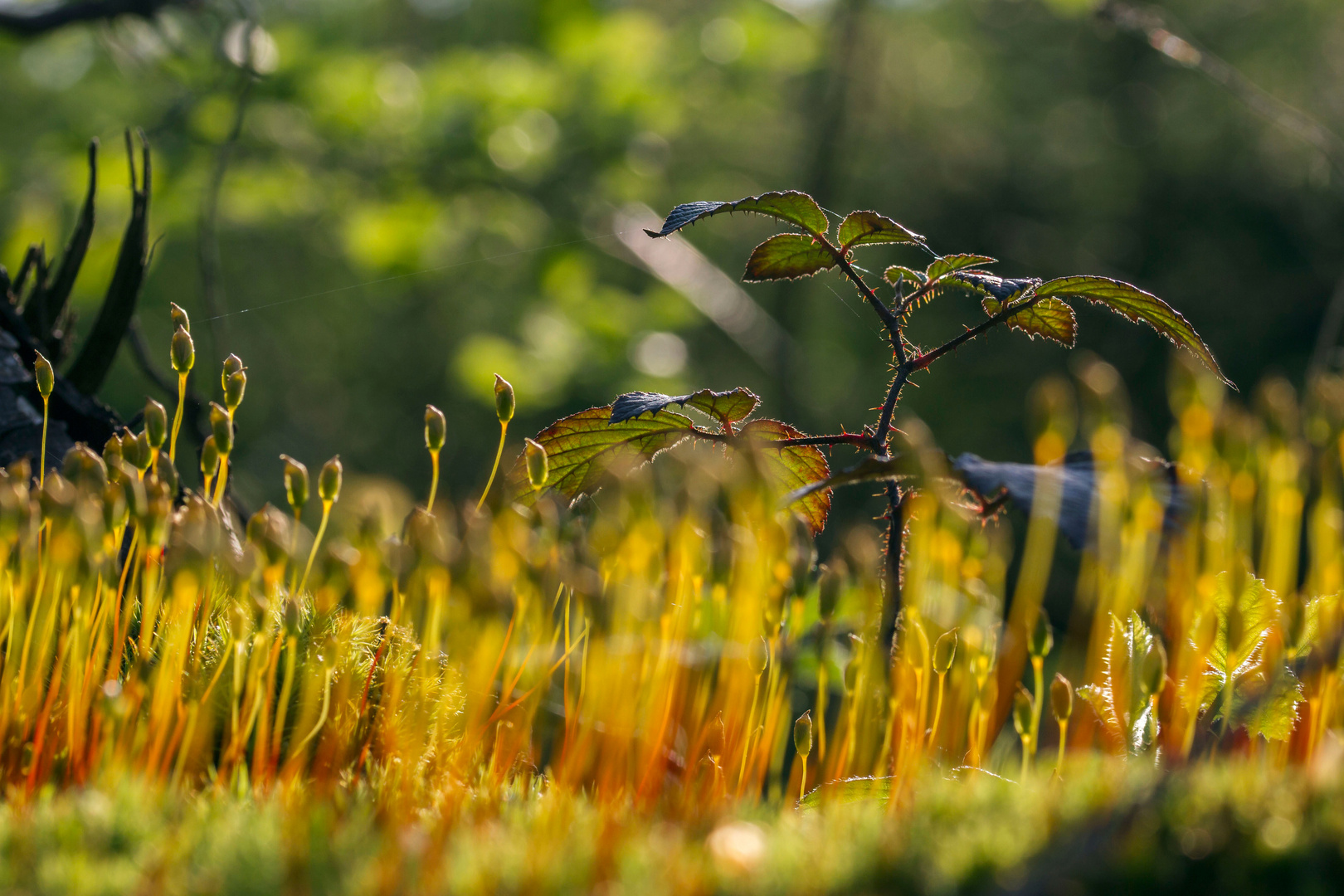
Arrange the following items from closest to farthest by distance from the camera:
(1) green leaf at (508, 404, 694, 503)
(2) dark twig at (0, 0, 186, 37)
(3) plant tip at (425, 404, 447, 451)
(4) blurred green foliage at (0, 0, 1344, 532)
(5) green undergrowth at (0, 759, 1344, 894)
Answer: (5) green undergrowth at (0, 759, 1344, 894), (3) plant tip at (425, 404, 447, 451), (1) green leaf at (508, 404, 694, 503), (2) dark twig at (0, 0, 186, 37), (4) blurred green foliage at (0, 0, 1344, 532)

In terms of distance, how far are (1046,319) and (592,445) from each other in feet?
1.42

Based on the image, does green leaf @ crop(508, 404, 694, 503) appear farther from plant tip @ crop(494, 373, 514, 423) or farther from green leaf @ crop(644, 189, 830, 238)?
green leaf @ crop(644, 189, 830, 238)

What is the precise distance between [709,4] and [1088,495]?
41.7ft

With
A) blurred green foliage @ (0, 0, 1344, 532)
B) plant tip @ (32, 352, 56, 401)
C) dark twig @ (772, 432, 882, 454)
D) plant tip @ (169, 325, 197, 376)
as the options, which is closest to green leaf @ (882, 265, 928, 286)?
dark twig @ (772, 432, 882, 454)

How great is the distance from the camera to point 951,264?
808 mm

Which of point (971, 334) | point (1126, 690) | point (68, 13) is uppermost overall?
point (68, 13)

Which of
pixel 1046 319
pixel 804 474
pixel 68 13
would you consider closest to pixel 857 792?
pixel 804 474

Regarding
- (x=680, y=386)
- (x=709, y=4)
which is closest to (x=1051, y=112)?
(x=709, y=4)

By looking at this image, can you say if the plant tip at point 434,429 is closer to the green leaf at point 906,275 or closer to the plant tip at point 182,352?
the plant tip at point 182,352

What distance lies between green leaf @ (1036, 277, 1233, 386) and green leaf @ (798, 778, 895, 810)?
421mm

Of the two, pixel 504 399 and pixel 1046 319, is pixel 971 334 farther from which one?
pixel 504 399

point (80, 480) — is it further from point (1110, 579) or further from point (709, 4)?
point (709, 4)

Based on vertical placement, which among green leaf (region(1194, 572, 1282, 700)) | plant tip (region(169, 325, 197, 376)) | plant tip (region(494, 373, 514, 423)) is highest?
plant tip (region(494, 373, 514, 423))

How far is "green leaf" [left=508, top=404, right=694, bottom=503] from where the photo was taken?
0.90 meters
